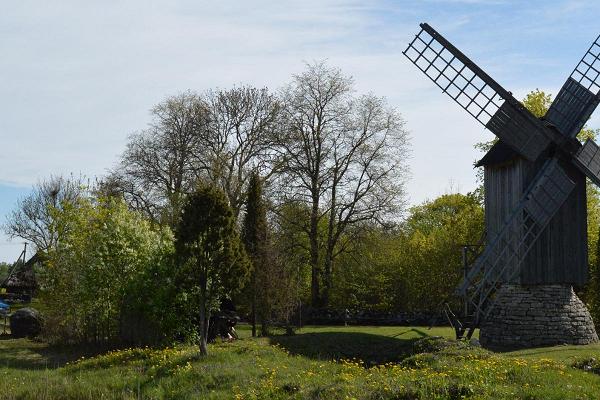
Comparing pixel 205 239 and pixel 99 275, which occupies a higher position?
pixel 205 239

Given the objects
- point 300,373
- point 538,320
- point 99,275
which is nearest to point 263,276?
point 99,275

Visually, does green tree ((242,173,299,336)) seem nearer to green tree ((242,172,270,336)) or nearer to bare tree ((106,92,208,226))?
green tree ((242,172,270,336))

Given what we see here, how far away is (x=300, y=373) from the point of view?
16.7 metres

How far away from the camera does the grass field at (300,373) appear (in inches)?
538

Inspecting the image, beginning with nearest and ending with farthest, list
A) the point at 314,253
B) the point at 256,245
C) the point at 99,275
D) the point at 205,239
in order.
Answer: the point at 205,239, the point at 99,275, the point at 256,245, the point at 314,253

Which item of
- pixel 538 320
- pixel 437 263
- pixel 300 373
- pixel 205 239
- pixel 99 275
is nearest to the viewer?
pixel 300 373

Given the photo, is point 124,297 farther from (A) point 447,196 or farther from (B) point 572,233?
(A) point 447,196

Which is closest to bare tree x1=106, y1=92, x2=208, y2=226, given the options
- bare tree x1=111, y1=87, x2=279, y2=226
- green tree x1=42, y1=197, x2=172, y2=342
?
bare tree x1=111, y1=87, x2=279, y2=226

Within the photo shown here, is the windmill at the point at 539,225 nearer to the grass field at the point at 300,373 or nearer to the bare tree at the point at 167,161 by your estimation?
the grass field at the point at 300,373

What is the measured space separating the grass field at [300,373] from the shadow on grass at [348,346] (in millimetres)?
35

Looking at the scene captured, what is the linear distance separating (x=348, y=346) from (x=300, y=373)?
6382 millimetres

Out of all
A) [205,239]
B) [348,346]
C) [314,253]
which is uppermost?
[314,253]

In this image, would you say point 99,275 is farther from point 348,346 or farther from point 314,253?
point 314,253

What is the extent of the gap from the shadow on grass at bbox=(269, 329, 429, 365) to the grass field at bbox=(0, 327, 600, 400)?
1.4 inches
